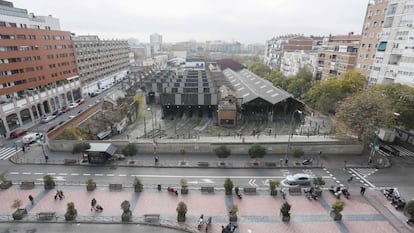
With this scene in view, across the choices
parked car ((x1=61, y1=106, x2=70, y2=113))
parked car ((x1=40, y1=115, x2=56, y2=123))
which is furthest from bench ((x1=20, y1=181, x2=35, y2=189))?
parked car ((x1=61, y1=106, x2=70, y2=113))

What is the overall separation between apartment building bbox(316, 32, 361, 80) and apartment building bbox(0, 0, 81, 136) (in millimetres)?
80033

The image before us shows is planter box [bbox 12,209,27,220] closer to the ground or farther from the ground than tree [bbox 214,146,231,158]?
closer to the ground

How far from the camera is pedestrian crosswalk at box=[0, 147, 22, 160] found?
119 feet

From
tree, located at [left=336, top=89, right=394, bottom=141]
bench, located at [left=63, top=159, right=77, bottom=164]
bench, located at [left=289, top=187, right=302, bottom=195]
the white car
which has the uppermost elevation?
tree, located at [left=336, top=89, right=394, bottom=141]

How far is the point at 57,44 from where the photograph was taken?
6256 cm

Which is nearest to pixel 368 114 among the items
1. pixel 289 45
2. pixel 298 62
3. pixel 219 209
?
pixel 219 209

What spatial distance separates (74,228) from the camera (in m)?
21.6

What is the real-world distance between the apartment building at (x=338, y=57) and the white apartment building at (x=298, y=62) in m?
3.50

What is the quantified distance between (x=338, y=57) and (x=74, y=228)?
73603 mm

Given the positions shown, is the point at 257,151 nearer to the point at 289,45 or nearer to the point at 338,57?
the point at 338,57

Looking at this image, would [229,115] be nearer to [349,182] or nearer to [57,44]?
[349,182]

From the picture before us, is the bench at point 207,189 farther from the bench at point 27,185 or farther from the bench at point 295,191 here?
the bench at point 27,185

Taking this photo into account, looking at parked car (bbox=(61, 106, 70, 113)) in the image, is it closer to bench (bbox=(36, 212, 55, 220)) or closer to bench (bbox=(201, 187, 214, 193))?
bench (bbox=(36, 212, 55, 220))

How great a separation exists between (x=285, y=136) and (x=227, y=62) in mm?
103262
